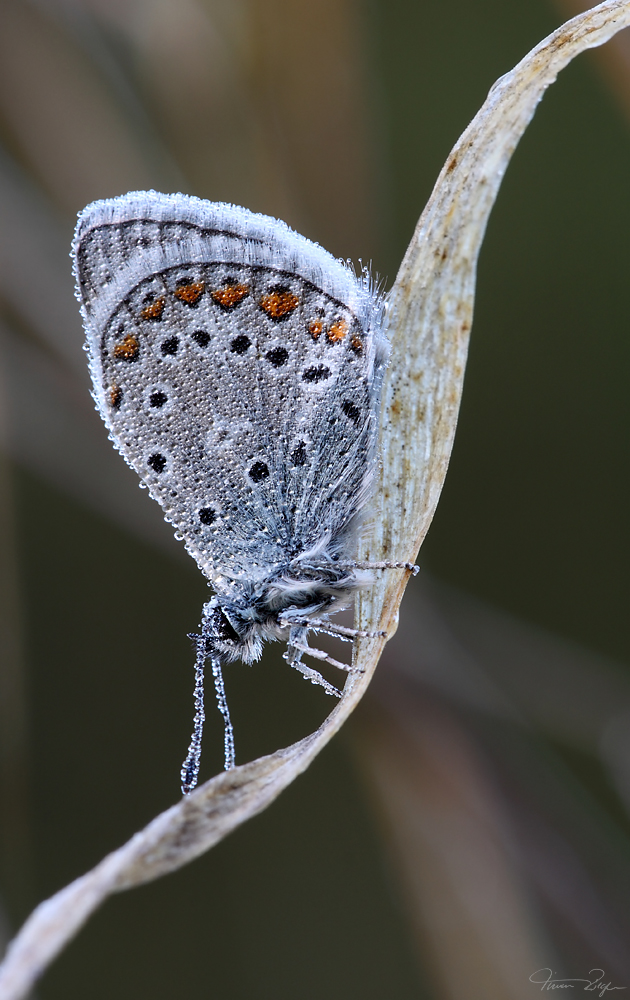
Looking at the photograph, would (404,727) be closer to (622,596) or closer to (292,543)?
(292,543)

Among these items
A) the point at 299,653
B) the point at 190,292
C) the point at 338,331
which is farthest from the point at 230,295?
the point at 299,653

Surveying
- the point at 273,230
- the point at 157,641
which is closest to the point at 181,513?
the point at 273,230

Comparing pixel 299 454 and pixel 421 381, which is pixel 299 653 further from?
pixel 421 381

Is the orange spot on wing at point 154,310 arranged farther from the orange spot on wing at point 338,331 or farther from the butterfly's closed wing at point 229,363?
the orange spot on wing at point 338,331
